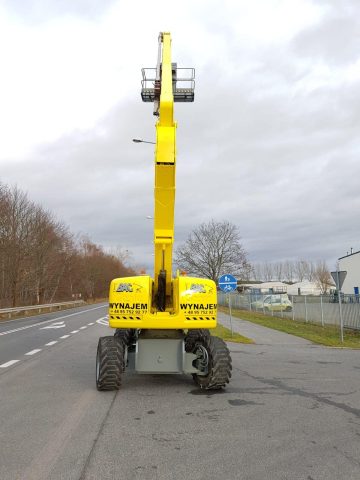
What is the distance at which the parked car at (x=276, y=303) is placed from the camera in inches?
1309

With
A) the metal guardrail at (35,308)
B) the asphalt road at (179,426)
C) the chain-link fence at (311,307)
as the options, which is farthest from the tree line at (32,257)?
the asphalt road at (179,426)

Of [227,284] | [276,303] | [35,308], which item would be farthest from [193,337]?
[35,308]

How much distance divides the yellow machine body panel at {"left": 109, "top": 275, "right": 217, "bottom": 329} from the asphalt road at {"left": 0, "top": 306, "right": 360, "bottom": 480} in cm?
113

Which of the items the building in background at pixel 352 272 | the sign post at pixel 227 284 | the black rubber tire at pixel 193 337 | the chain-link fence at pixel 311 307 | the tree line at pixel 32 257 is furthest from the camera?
the building in background at pixel 352 272

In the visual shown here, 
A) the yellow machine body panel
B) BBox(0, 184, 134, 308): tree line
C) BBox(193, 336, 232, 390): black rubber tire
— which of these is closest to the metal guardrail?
BBox(0, 184, 134, 308): tree line

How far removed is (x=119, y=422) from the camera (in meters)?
5.89

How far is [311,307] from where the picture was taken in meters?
26.3

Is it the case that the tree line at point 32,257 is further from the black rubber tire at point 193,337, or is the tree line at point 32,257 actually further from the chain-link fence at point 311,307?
the black rubber tire at point 193,337

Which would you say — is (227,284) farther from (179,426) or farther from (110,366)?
(179,426)

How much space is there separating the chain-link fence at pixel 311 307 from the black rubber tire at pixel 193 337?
41.2ft

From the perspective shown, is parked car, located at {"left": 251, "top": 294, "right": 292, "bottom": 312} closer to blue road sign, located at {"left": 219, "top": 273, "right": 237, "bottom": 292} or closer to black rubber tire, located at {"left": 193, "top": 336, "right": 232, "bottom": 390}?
blue road sign, located at {"left": 219, "top": 273, "right": 237, "bottom": 292}

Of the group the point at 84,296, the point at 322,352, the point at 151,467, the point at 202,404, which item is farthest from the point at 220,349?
the point at 84,296

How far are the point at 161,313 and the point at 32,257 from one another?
41.5m

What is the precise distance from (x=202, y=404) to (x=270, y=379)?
8.41 ft
